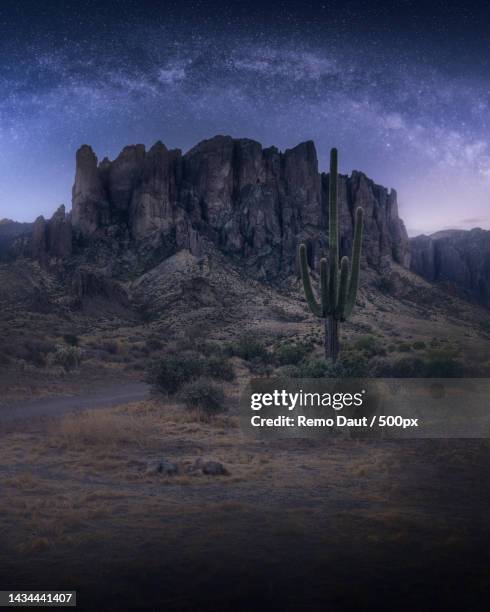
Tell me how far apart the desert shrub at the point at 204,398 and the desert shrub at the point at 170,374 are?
3029mm

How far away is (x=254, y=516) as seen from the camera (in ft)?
25.2

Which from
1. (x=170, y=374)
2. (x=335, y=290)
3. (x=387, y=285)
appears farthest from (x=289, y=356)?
(x=387, y=285)

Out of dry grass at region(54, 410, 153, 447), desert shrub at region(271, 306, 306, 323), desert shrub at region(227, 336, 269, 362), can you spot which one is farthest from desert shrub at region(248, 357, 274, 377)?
desert shrub at region(271, 306, 306, 323)

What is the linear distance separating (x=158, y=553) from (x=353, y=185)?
118 meters

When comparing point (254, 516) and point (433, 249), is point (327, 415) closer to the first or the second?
point (254, 516)

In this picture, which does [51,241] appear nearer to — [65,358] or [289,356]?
[65,358]

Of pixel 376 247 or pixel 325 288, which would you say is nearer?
pixel 325 288

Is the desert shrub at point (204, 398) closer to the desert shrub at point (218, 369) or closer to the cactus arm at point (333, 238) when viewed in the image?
the cactus arm at point (333, 238)

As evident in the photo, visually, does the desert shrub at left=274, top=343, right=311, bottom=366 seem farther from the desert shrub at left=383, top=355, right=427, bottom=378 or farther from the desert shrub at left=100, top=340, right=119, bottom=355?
the desert shrub at left=100, top=340, right=119, bottom=355

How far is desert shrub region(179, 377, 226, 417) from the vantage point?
642 inches

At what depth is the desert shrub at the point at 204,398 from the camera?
1631 centimetres

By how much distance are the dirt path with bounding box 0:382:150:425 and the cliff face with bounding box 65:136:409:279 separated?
63.1 meters

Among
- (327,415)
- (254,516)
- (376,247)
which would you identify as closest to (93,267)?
(376,247)

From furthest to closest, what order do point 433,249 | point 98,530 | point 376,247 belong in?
point 433,249, point 376,247, point 98,530
